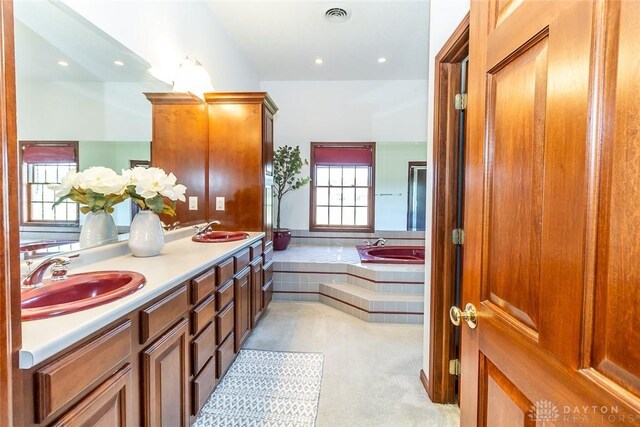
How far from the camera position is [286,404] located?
187 centimetres

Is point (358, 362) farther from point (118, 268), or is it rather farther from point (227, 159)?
point (227, 159)

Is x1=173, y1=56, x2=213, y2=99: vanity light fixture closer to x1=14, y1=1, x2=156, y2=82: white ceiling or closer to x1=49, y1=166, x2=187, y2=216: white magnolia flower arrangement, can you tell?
x1=14, y1=1, x2=156, y2=82: white ceiling

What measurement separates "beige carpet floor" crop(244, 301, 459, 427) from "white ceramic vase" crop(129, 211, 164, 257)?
129 cm

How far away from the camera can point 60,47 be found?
1.46m

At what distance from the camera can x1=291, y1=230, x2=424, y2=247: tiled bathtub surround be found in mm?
4887

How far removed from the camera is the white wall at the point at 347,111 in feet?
15.6

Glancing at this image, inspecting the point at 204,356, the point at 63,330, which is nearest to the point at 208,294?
the point at 204,356

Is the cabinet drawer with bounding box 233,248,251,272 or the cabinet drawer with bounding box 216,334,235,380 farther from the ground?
the cabinet drawer with bounding box 233,248,251,272

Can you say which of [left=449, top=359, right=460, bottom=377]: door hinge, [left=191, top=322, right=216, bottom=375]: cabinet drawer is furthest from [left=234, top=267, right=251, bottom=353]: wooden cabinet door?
[left=449, top=359, right=460, bottom=377]: door hinge

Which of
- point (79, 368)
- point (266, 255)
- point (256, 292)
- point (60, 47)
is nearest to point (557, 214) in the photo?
point (79, 368)

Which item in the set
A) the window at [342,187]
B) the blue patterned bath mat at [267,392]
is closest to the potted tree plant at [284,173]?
the window at [342,187]

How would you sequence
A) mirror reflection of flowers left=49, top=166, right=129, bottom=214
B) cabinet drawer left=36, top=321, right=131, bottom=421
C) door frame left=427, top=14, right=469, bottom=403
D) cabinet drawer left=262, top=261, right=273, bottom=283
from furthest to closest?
1. cabinet drawer left=262, top=261, right=273, bottom=283
2. door frame left=427, top=14, right=469, bottom=403
3. mirror reflection of flowers left=49, top=166, right=129, bottom=214
4. cabinet drawer left=36, top=321, right=131, bottom=421

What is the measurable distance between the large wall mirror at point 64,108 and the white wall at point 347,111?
298 centimetres

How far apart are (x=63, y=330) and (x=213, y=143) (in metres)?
2.33
